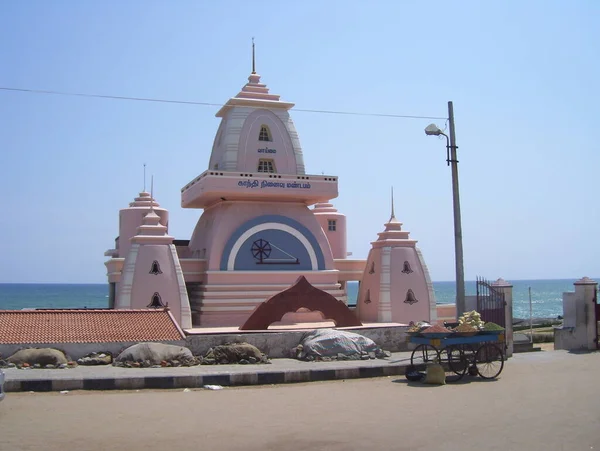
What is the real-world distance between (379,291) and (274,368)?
9.70 meters

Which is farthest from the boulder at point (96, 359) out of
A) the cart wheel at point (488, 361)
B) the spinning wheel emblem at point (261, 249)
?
the spinning wheel emblem at point (261, 249)

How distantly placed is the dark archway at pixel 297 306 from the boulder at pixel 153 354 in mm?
3831

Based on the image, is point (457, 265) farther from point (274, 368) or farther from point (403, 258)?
point (403, 258)

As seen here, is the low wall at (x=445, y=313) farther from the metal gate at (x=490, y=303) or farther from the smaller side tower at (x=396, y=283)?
the metal gate at (x=490, y=303)

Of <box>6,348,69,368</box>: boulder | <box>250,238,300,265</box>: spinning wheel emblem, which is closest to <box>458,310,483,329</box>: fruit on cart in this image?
<box>6,348,69,368</box>: boulder

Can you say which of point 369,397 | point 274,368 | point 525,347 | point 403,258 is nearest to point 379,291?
point 403,258

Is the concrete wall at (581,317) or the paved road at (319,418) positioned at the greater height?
the concrete wall at (581,317)

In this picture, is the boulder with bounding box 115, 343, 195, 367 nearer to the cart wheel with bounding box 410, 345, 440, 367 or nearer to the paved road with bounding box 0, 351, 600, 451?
the paved road with bounding box 0, 351, 600, 451

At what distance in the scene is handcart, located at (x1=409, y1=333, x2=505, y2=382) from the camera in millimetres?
15312

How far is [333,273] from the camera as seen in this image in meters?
25.8

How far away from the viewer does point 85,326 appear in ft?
58.0

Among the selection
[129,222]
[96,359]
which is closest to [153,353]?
[96,359]

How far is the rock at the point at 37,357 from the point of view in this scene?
617 inches

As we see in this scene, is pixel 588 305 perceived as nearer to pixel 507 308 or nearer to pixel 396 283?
pixel 507 308
